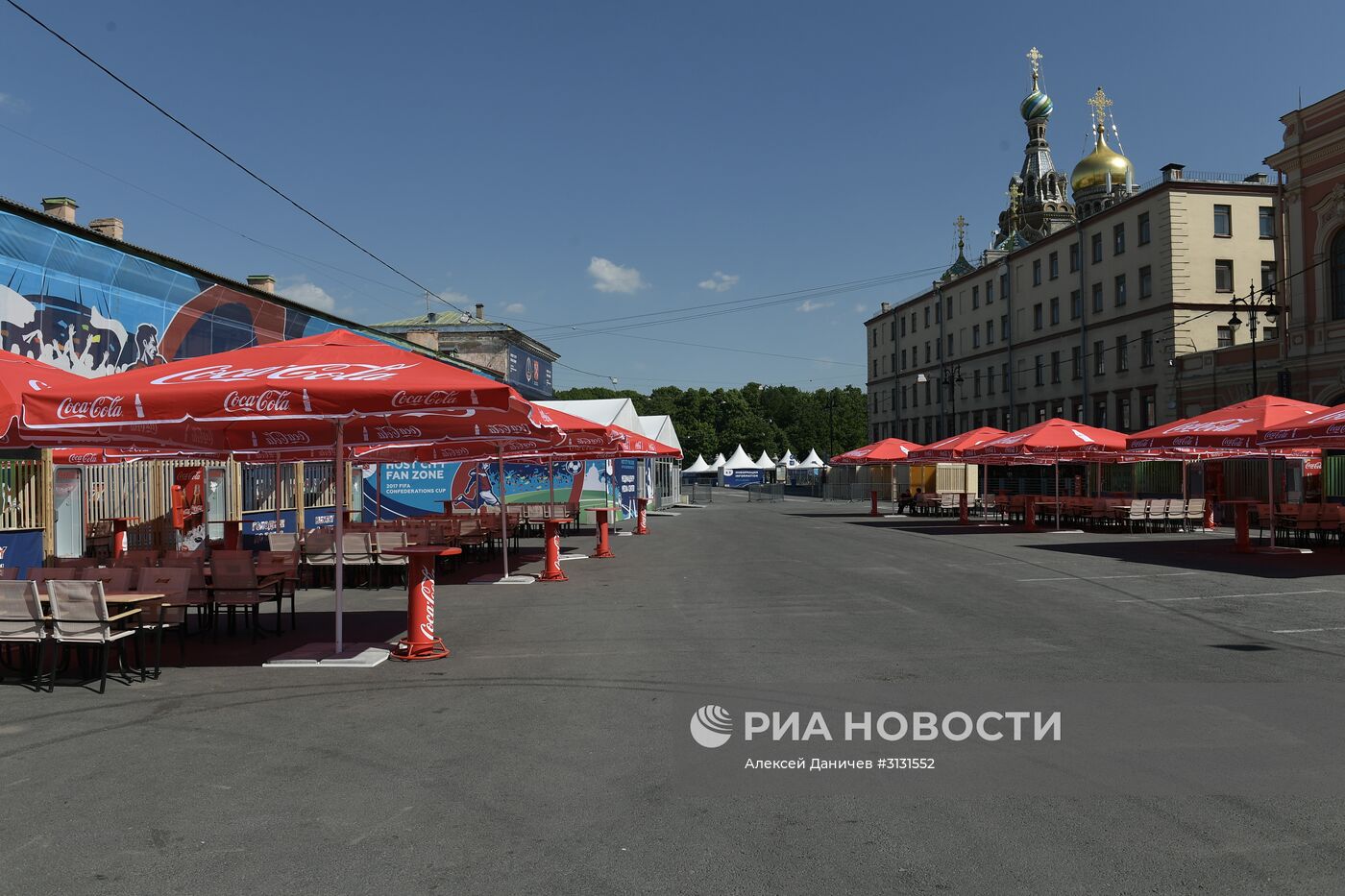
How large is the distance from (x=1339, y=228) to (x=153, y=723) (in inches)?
1502

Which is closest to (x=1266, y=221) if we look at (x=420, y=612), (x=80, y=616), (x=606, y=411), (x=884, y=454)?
(x=884, y=454)

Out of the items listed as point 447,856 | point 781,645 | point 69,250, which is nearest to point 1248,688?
point 781,645

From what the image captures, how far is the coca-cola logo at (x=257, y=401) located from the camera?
827cm

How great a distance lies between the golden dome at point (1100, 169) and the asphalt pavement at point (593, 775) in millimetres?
63414

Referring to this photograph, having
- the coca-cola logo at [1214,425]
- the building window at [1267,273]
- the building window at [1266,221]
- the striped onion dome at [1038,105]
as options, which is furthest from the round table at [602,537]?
the striped onion dome at [1038,105]

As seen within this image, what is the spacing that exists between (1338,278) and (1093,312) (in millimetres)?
20418

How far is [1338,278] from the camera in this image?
32938 millimetres

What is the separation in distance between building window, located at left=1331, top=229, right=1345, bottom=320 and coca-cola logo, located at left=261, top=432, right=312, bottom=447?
34.0m

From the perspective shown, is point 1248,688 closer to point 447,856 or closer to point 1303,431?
point 447,856

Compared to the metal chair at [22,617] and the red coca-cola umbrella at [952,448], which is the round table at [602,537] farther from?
the red coca-cola umbrella at [952,448]

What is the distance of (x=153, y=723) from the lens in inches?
281

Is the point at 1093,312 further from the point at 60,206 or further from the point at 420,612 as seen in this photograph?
the point at 420,612

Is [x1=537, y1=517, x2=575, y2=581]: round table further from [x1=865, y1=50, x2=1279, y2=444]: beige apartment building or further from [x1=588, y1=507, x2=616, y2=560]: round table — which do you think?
[x1=865, y1=50, x2=1279, y2=444]: beige apartment building

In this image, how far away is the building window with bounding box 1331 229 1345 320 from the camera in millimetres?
32844
